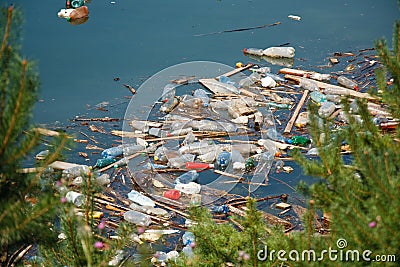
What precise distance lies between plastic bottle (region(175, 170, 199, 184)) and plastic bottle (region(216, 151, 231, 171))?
16cm

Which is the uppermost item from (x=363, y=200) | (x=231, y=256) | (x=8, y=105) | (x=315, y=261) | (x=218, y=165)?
(x=8, y=105)

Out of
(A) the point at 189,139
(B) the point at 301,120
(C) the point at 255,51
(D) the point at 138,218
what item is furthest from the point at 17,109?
(C) the point at 255,51

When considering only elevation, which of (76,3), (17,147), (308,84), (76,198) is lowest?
(308,84)

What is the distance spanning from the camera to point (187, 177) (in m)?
3.03

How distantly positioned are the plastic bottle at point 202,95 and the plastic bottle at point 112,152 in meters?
0.70

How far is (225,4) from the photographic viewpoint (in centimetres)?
506

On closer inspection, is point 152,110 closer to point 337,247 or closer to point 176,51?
point 176,51

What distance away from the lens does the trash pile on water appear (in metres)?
2.80

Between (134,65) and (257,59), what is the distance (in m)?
0.82

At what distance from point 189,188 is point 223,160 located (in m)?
0.30

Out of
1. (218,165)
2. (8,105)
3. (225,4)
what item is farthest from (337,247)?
(225,4)

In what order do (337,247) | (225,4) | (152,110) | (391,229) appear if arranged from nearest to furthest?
(391,229)
(337,247)
(152,110)
(225,4)

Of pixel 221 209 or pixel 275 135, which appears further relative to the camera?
pixel 275 135

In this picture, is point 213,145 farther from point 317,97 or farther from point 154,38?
point 154,38
